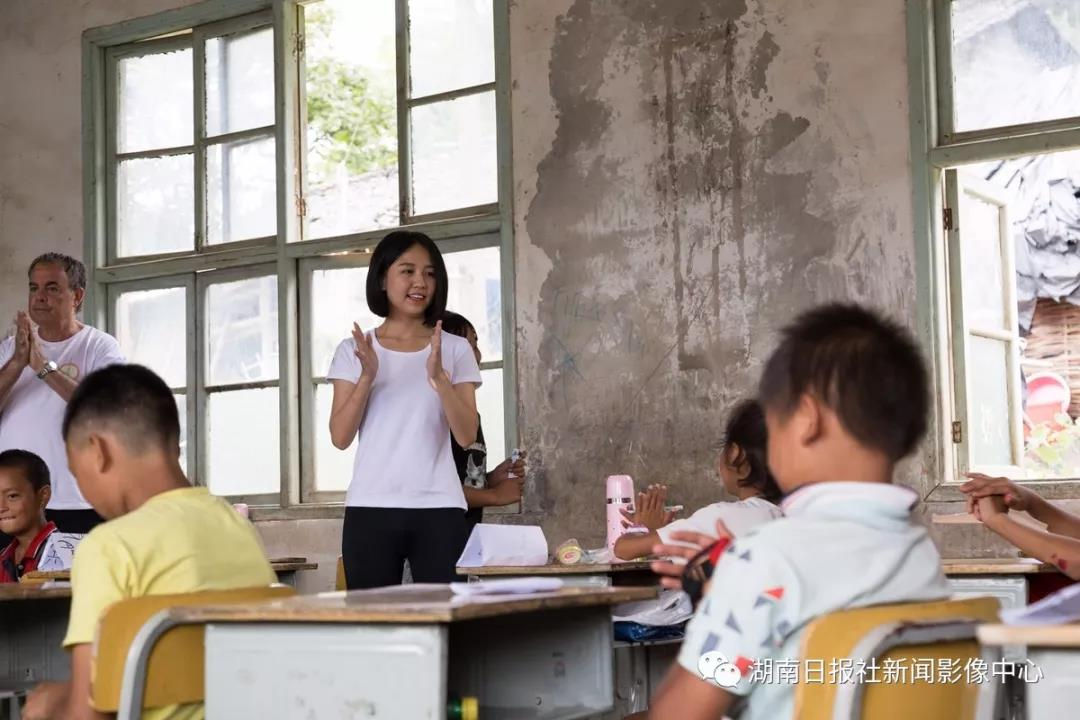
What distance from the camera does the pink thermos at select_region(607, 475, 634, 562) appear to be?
3793 millimetres

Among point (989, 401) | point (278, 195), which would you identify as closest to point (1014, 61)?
point (989, 401)

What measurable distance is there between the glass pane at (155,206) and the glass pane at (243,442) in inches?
29.3

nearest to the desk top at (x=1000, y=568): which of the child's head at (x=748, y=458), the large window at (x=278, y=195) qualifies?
the child's head at (x=748, y=458)

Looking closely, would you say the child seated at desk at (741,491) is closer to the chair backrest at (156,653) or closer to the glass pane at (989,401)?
the chair backrest at (156,653)

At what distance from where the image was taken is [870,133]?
463 centimetres

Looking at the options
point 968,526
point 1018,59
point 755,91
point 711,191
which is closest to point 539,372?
point 711,191

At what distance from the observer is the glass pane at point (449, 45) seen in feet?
18.2

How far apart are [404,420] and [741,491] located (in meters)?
1.11

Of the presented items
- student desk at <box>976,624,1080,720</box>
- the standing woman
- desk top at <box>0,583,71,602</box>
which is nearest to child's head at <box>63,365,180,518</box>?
desk top at <box>0,583,71,602</box>

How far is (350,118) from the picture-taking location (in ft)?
19.2

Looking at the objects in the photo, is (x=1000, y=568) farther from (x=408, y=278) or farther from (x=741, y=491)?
(x=408, y=278)

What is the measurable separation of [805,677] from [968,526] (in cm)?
324

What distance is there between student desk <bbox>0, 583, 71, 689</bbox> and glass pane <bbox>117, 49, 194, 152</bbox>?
327 cm

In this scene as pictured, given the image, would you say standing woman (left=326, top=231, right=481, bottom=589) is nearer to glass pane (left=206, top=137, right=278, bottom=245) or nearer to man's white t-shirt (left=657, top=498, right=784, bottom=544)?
man's white t-shirt (left=657, top=498, right=784, bottom=544)
